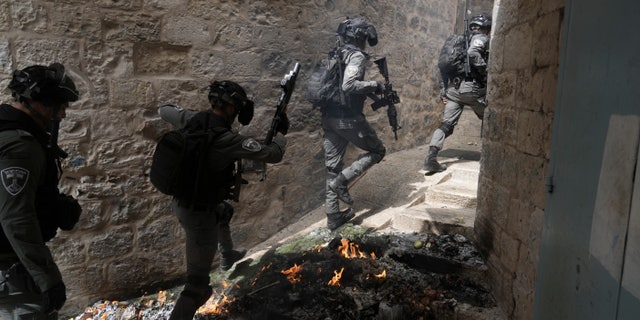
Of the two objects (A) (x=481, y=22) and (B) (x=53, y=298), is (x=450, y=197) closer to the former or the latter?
(A) (x=481, y=22)

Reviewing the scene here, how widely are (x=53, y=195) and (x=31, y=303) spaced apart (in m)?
0.63

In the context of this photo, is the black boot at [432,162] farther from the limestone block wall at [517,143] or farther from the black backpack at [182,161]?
the black backpack at [182,161]

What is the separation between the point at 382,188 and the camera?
18.5ft

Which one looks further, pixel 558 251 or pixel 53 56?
pixel 53 56

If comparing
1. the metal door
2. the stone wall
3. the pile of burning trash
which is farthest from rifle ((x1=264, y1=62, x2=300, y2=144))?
the metal door

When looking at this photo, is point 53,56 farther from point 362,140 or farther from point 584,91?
point 584,91

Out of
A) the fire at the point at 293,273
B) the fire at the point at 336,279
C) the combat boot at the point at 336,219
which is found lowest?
the fire at the point at 293,273

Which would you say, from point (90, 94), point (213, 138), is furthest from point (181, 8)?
point (213, 138)

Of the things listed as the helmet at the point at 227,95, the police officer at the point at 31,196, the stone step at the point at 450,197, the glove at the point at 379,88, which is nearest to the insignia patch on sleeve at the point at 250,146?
the helmet at the point at 227,95

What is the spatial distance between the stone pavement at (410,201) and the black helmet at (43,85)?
8.80 ft

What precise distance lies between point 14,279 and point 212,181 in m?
1.32

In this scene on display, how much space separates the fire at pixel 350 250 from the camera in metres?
4.02

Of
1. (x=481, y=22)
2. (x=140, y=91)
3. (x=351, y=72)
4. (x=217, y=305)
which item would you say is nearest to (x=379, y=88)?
(x=351, y=72)

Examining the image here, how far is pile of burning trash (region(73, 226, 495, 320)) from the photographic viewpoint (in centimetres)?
331
